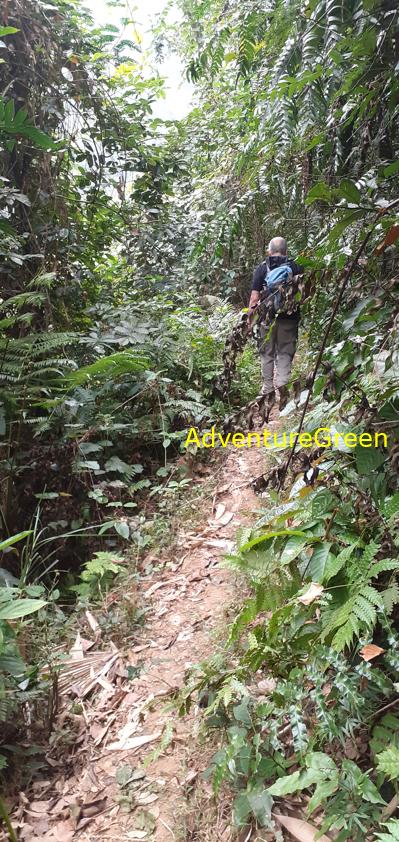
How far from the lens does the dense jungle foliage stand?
152 cm

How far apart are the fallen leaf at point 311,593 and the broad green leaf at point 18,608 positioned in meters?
1.02

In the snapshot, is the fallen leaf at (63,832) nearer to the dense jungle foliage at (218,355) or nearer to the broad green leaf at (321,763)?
the dense jungle foliage at (218,355)

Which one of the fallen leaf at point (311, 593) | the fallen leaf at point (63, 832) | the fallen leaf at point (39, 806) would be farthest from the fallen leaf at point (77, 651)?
the fallen leaf at point (311, 593)

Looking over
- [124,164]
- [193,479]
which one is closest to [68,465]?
[193,479]

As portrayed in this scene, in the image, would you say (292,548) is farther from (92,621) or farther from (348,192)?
(92,621)

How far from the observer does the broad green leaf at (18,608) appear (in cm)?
193

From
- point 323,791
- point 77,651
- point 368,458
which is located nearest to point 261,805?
point 323,791

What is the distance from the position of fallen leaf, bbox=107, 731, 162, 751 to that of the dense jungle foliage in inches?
12.6

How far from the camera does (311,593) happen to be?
156cm

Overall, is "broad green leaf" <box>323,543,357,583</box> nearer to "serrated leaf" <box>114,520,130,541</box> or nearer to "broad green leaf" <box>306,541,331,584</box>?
"broad green leaf" <box>306,541,331,584</box>

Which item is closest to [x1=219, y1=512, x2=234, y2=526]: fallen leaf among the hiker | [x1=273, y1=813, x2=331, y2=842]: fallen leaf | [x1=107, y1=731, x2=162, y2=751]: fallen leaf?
the hiker

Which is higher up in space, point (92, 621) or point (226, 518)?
point (226, 518)

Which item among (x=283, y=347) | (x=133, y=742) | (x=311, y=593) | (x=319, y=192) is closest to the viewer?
(x=319, y=192)

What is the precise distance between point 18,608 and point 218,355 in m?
4.03
